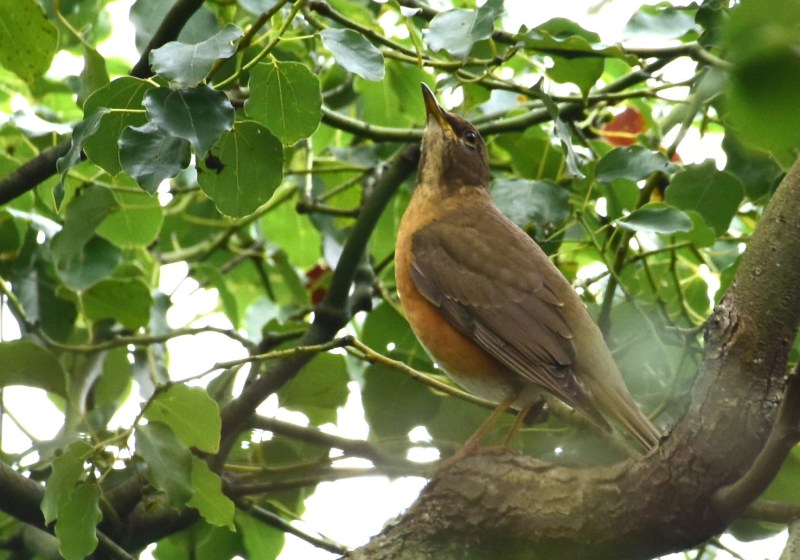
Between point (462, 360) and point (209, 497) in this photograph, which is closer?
point (209, 497)

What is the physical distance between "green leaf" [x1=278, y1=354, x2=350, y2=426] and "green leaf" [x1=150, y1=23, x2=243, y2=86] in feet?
4.90

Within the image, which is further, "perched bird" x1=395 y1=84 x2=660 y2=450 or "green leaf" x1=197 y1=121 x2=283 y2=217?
"perched bird" x1=395 y1=84 x2=660 y2=450

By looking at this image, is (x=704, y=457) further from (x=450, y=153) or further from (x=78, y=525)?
(x=450, y=153)

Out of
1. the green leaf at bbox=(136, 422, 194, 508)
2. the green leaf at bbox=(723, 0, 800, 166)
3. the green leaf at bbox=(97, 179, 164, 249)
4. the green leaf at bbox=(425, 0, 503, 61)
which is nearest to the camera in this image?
the green leaf at bbox=(723, 0, 800, 166)

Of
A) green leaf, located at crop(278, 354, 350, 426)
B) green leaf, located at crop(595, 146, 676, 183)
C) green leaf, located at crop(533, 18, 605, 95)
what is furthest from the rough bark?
green leaf, located at crop(278, 354, 350, 426)

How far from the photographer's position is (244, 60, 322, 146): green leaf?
8.89 ft

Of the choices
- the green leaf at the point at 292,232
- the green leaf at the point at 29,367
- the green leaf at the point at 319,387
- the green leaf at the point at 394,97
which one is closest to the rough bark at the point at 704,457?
the green leaf at the point at 319,387

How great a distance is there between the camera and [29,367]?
3.52 metres

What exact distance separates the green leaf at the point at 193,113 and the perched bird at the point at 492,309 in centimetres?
152

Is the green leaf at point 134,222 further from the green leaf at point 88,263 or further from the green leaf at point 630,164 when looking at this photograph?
the green leaf at point 630,164

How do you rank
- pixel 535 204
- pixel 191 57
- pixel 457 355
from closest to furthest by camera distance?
pixel 191 57, pixel 535 204, pixel 457 355

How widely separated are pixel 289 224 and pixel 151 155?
79.8 inches

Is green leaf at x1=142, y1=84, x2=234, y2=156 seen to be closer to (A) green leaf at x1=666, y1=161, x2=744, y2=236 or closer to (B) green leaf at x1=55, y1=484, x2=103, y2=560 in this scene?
(B) green leaf at x1=55, y1=484, x2=103, y2=560

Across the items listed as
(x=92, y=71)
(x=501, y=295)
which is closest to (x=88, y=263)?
(x=92, y=71)
